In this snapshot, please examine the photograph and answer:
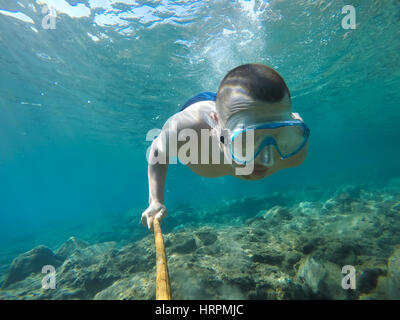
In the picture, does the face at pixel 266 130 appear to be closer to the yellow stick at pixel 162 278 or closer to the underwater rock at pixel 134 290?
the yellow stick at pixel 162 278

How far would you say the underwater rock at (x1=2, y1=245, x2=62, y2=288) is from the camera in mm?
8828

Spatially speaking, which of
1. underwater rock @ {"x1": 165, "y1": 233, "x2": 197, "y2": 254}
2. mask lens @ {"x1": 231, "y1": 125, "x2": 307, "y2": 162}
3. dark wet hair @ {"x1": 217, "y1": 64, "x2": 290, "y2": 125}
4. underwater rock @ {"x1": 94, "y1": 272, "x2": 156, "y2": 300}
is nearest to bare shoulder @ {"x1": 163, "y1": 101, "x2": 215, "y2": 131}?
dark wet hair @ {"x1": 217, "y1": 64, "x2": 290, "y2": 125}

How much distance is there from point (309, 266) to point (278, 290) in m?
0.80

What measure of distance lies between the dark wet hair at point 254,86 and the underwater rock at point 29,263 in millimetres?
12114

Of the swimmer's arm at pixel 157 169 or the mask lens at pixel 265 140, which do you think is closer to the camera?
the mask lens at pixel 265 140

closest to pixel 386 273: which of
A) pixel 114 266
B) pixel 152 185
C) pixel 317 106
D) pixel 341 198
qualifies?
pixel 152 185

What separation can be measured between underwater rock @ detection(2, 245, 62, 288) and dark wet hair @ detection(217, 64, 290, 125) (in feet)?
39.7

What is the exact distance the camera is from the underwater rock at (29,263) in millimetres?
8828

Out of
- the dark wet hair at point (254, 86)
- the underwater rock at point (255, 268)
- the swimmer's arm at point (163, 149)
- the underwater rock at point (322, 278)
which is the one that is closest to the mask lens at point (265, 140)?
the dark wet hair at point (254, 86)

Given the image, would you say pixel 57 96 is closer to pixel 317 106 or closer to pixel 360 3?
pixel 360 3

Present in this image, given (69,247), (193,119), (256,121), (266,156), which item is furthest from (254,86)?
(69,247)

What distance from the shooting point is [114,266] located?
5.75 m

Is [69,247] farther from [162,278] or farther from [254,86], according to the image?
[254,86]
